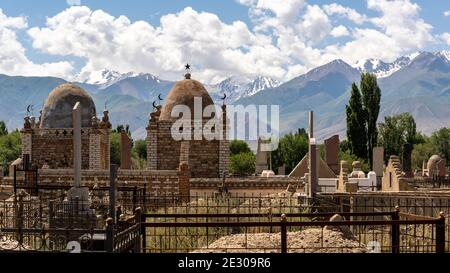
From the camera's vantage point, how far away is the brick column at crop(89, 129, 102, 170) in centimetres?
2961

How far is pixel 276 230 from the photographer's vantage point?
1617 centimetres

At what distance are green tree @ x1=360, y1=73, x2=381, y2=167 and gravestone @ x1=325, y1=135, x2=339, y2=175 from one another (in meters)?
21.6

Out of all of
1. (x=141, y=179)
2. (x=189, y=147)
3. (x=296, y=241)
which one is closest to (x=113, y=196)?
(x=296, y=241)

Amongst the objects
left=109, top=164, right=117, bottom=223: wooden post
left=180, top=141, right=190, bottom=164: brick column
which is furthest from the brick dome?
left=109, top=164, right=117, bottom=223: wooden post

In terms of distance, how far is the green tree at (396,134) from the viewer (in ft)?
251

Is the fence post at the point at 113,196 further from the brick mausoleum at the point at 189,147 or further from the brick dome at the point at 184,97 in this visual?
the brick dome at the point at 184,97

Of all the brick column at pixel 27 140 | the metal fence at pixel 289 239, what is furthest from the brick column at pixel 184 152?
the metal fence at pixel 289 239

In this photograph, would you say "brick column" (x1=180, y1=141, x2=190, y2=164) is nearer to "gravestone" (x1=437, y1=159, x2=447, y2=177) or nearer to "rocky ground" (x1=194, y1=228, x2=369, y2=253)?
"rocky ground" (x1=194, y1=228, x2=369, y2=253)

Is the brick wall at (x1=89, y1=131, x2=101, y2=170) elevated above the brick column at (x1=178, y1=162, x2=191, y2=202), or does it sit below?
above

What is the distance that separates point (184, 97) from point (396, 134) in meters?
57.8

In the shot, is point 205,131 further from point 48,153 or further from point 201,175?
point 48,153

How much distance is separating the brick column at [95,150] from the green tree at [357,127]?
3289 centimetres
